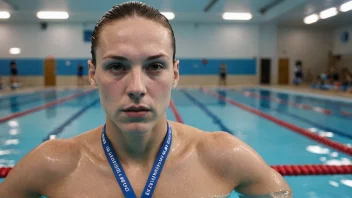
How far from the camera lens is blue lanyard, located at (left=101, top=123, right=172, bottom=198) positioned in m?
1.55

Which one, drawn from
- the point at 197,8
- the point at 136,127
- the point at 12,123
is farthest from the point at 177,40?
the point at 136,127

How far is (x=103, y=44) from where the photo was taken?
1.44m

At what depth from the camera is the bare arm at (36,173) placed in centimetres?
156

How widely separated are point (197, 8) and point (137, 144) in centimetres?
1604

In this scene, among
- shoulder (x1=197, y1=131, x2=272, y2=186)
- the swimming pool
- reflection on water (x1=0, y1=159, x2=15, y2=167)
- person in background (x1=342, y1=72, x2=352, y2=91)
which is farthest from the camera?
person in background (x1=342, y1=72, x2=352, y2=91)

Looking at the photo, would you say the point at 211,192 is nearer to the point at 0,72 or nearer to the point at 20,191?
the point at 20,191

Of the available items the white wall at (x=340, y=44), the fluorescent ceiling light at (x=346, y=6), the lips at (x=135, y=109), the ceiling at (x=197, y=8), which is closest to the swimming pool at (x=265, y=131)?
the lips at (x=135, y=109)

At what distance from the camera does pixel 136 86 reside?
1.34 m

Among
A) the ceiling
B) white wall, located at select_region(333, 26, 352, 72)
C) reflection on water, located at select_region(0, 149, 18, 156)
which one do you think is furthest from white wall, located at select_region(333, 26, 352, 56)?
reflection on water, located at select_region(0, 149, 18, 156)

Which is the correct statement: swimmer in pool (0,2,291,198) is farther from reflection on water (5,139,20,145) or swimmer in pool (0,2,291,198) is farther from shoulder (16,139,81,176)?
reflection on water (5,139,20,145)

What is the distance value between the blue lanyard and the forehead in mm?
470

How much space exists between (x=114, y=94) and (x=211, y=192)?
708 mm

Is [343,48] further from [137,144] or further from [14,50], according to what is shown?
[137,144]

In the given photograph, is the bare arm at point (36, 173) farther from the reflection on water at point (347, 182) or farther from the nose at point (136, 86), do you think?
the reflection on water at point (347, 182)
